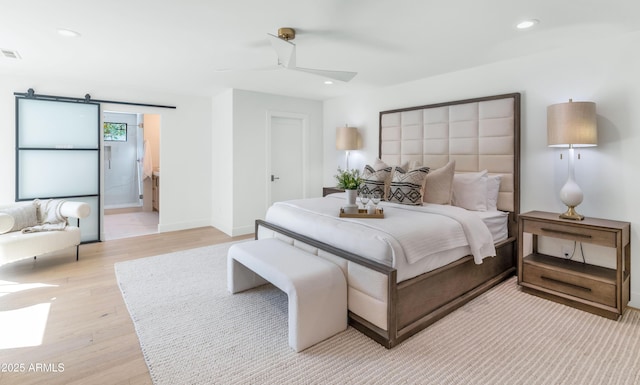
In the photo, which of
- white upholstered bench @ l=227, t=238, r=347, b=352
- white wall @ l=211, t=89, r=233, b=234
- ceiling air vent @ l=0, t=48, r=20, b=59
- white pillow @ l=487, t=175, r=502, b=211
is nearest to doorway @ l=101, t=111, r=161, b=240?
white wall @ l=211, t=89, r=233, b=234

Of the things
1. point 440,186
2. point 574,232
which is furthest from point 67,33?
point 574,232

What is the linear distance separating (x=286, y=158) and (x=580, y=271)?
4334mm

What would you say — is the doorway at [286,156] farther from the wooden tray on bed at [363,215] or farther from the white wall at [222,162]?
the wooden tray on bed at [363,215]

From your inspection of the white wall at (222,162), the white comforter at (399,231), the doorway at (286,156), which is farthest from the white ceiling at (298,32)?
the white comforter at (399,231)

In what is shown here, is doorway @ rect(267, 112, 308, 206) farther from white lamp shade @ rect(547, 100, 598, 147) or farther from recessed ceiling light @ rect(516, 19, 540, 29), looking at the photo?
white lamp shade @ rect(547, 100, 598, 147)

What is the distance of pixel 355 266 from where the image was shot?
2.30 m

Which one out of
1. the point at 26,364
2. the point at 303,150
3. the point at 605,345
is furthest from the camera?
the point at 303,150

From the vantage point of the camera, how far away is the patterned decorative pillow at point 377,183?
380 centimetres

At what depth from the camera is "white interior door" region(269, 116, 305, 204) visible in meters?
5.55

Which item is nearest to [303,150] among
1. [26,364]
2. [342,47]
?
[342,47]

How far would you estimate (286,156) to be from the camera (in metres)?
5.71

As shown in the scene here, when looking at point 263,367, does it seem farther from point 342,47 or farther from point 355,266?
point 342,47

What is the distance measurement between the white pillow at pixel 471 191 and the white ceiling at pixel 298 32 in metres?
1.29

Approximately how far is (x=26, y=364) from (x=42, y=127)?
3.74m
